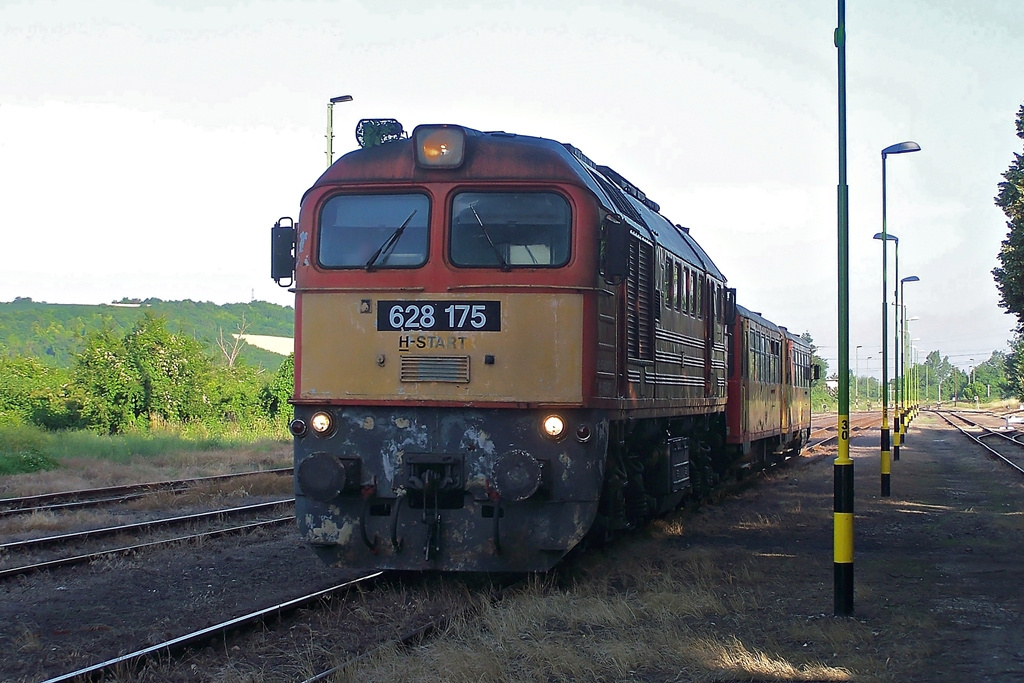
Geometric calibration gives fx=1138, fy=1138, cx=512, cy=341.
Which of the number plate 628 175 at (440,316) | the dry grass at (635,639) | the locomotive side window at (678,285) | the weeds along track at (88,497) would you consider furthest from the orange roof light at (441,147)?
the weeds along track at (88,497)

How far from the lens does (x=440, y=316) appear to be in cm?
905

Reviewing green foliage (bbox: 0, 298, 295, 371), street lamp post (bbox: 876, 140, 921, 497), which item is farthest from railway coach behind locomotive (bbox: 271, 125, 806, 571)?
green foliage (bbox: 0, 298, 295, 371)

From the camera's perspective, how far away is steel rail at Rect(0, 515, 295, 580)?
33.3ft

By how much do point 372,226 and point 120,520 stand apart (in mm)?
7109

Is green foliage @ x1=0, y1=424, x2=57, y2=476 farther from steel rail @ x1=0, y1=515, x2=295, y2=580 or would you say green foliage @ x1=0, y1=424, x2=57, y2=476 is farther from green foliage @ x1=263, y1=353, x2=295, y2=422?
green foliage @ x1=263, y1=353, x2=295, y2=422

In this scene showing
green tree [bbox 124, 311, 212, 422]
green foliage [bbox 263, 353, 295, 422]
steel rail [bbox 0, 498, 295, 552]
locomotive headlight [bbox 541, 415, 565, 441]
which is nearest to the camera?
locomotive headlight [bbox 541, 415, 565, 441]


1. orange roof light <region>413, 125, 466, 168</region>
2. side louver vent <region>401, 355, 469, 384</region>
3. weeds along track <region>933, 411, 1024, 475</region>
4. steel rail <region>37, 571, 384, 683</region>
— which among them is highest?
orange roof light <region>413, 125, 466, 168</region>

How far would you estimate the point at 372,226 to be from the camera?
9.37 meters

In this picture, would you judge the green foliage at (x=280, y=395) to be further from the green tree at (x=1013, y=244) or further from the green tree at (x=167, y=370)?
the green tree at (x=1013, y=244)

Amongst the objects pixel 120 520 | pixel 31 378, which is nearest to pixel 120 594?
pixel 120 520

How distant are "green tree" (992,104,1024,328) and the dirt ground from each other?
450cm

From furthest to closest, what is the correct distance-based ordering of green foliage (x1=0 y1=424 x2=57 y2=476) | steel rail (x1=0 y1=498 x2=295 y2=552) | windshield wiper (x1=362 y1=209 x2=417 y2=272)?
green foliage (x1=0 y1=424 x2=57 y2=476)
steel rail (x1=0 y1=498 x2=295 y2=552)
windshield wiper (x1=362 y1=209 x2=417 y2=272)

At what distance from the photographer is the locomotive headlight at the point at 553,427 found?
8820mm

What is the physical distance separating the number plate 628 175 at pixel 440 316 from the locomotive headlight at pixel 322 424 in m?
0.83
